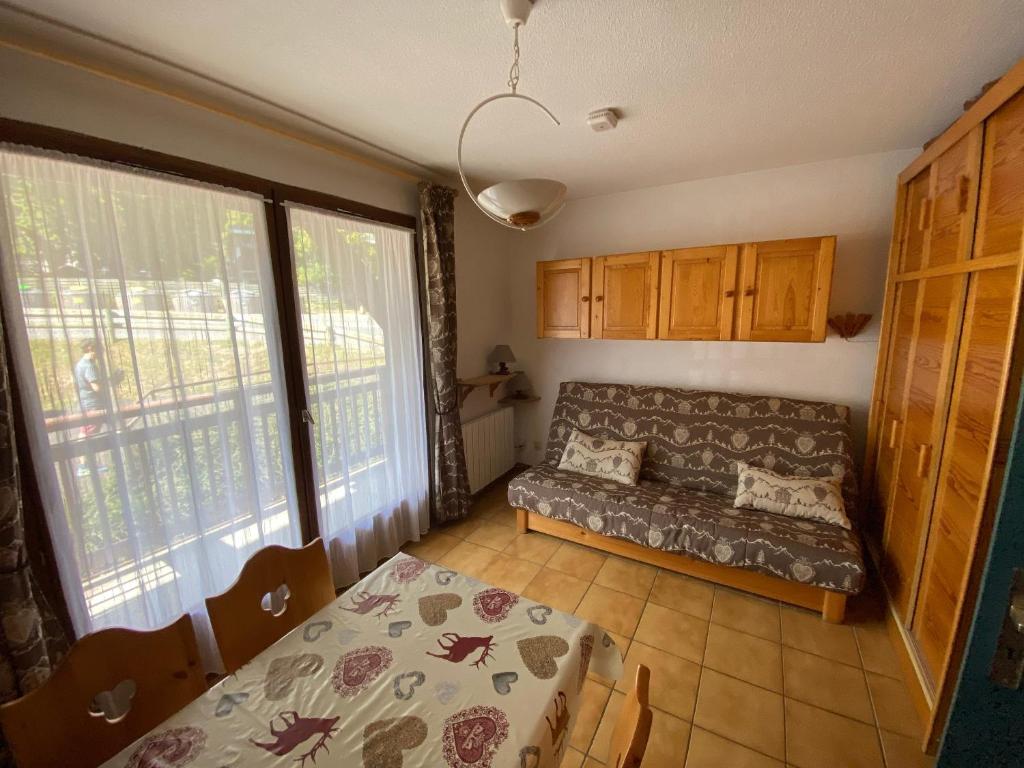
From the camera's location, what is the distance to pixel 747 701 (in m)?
1.62

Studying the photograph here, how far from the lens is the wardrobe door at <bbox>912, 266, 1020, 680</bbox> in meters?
1.24

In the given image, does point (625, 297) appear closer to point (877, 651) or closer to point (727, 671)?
point (727, 671)

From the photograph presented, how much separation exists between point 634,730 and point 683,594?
175cm

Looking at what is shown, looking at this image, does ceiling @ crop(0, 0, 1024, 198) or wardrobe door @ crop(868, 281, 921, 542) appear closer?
ceiling @ crop(0, 0, 1024, 198)

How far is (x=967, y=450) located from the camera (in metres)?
1.36

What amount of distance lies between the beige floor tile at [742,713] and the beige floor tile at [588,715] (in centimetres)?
35

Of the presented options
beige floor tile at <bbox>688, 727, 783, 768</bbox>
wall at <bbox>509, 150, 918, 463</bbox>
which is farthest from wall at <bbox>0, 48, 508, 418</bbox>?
beige floor tile at <bbox>688, 727, 783, 768</bbox>

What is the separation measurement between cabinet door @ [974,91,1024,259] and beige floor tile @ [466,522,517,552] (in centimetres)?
263

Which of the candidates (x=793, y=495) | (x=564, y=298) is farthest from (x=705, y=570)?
(x=564, y=298)

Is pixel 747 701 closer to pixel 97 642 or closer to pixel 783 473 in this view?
pixel 783 473

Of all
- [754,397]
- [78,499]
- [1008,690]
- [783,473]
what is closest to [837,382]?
[754,397]

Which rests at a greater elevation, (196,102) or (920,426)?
(196,102)

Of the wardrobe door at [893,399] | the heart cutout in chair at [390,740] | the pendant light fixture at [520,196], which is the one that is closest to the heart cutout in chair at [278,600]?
the heart cutout in chair at [390,740]

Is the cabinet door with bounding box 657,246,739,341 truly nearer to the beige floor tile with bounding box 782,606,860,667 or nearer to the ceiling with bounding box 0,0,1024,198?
the ceiling with bounding box 0,0,1024,198
